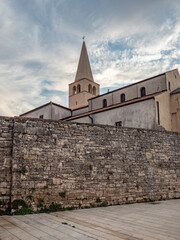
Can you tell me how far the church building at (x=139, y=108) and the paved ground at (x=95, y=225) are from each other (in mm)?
10958

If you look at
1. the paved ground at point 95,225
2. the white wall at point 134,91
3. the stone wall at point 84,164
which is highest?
the white wall at point 134,91

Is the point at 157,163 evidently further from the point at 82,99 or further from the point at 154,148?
the point at 82,99

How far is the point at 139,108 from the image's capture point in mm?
18312

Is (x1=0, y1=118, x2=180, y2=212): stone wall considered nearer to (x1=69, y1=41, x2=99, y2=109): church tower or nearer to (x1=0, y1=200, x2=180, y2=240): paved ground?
(x1=0, y1=200, x2=180, y2=240): paved ground

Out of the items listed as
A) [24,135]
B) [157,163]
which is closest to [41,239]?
[24,135]

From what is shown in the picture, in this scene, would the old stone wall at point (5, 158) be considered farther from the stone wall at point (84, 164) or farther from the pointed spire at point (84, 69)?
the pointed spire at point (84, 69)

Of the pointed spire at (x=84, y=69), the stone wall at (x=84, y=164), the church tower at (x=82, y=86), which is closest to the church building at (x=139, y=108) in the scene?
the stone wall at (x=84, y=164)

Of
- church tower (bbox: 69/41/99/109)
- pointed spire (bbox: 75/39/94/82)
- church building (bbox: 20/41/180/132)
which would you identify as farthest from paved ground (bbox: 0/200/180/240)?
pointed spire (bbox: 75/39/94/82)

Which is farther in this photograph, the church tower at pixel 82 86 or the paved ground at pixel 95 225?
the church tower at pixel 82 86

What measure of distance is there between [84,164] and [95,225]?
319 cm

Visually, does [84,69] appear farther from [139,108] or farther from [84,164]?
[84,164]

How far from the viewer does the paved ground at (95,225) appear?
484cm

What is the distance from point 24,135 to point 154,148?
6311 millimetres

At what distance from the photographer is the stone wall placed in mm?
Result: 7691
